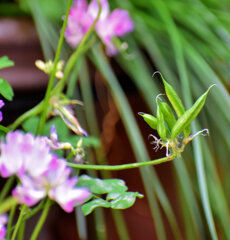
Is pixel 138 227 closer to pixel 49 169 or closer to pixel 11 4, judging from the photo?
pixel 11 4

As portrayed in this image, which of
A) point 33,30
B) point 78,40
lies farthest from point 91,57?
point 78,40

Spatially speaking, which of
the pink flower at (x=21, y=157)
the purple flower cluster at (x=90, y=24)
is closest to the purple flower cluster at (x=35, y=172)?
the pink flower at (x=21, y=157)

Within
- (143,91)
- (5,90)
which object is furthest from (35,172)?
(143,91)

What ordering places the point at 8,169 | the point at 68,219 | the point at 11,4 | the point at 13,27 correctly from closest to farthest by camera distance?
the point at 8,169
the point at 13,27
the point at 11,4
the point at 68,219

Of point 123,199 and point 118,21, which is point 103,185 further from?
point 118,21

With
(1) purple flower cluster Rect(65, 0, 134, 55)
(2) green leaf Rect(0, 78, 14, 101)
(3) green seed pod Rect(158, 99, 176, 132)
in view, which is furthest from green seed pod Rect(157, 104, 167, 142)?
(1) purple flower cluster Rect(65, 0, 134, 55)

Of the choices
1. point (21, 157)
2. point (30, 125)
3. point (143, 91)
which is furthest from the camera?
point (143, 91)

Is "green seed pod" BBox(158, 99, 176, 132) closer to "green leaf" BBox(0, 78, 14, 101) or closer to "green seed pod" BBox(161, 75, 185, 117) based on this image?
"green seed pod" BBox(161, 75, 185, 117)

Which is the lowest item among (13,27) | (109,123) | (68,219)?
(68,219)
